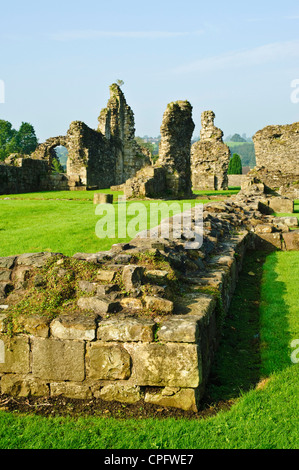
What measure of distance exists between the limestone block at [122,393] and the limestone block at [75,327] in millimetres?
460

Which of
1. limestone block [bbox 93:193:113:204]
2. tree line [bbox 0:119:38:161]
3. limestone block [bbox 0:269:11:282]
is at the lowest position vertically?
limestone block [bbox 0:269:11:282]

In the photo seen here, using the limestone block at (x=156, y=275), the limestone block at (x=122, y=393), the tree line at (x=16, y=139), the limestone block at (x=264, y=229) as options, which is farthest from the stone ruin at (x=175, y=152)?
the tree line at (x=16, y=139)

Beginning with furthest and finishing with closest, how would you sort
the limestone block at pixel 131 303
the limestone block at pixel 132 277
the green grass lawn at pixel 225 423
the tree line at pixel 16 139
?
1. the tree line at pixel 16 139
2. the limestone block at pixel 132 277
3. the limestone block at pixel 131 303
4. the green grass lawn at pixel 225 423

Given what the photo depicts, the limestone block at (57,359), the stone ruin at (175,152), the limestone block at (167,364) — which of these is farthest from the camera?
the stone ruin at (175,152)

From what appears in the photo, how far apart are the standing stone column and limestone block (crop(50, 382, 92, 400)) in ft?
59.0

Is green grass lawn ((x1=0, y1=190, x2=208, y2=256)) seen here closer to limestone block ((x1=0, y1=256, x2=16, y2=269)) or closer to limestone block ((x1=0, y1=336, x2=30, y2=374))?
limestone block ((x1=0, y1=256, x2=16, y2=269))

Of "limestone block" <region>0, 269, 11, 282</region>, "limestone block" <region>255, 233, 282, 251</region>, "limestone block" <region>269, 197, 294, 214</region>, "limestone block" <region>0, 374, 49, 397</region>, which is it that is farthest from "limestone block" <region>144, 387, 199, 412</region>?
"limestone block" <region>269, 197, 294, 214</region>

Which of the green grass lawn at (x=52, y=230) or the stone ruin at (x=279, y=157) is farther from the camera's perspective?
the stone ruin at (x=279, y=157)

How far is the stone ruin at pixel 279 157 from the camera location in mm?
26859

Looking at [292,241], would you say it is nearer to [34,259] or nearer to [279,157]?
[34,259]

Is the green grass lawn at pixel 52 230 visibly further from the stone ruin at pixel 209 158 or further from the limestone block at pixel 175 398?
the stone ruin at pixel 209 158

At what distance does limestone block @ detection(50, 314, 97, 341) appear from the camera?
12.1ft

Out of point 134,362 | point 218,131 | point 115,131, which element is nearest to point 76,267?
point 134,362

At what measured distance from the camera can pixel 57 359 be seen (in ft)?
12.3
